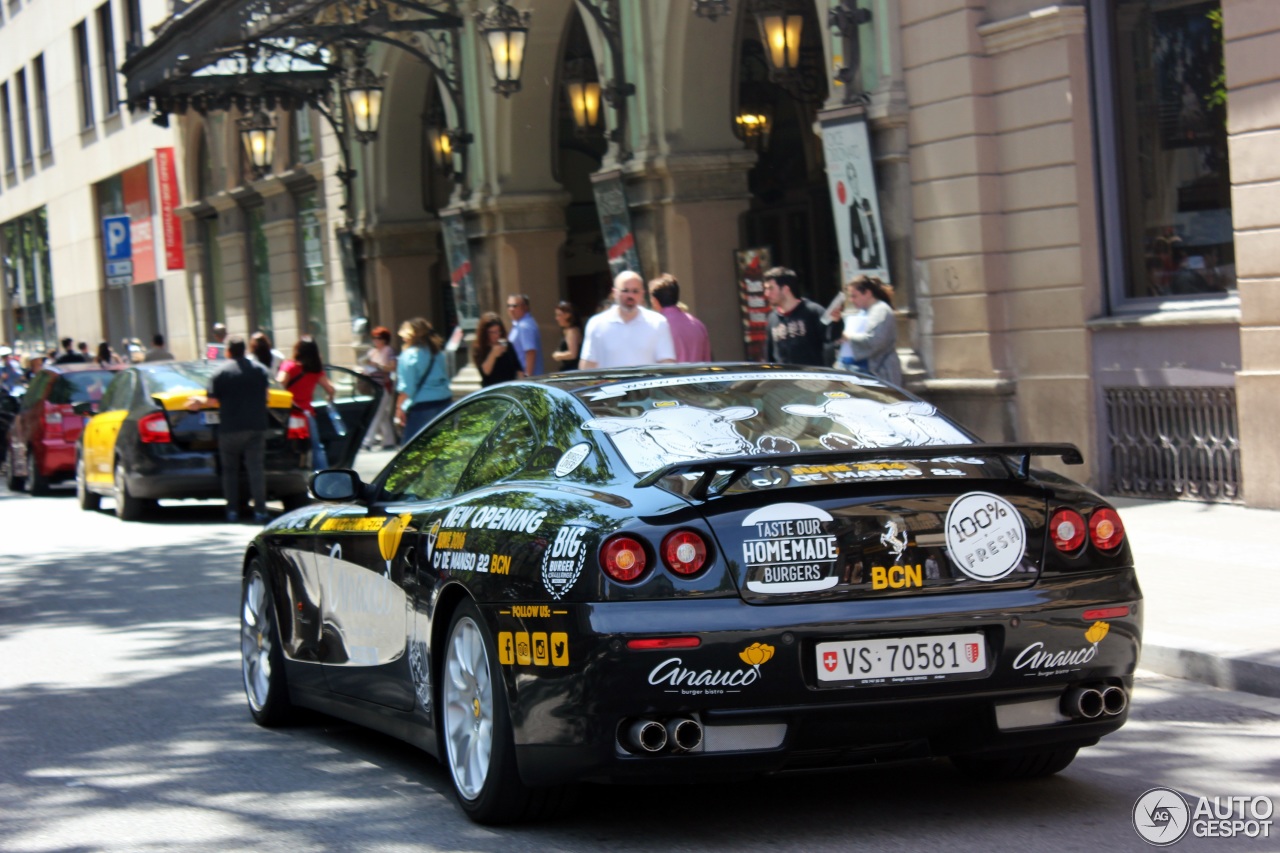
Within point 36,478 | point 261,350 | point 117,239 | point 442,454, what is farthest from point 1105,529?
point 117,239

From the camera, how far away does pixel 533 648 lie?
203 inches

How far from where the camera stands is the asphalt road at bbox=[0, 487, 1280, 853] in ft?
17.4

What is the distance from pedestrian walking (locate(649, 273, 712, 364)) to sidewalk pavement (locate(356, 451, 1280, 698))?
11.8 ft

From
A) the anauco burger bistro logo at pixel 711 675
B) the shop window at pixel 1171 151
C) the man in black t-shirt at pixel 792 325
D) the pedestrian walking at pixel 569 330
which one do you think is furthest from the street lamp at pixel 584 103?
the anauco burger bistro logo at pixel 711 675

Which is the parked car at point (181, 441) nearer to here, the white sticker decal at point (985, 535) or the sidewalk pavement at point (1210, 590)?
the sidewalk pavement at point (1210, 590)

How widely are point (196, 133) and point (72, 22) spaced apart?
11.5 meters

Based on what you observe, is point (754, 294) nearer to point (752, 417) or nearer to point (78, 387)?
point (78, 387)

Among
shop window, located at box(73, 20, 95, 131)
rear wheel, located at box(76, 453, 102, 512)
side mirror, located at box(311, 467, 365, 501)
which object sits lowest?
rear wheel, located at box(76, 453, 102, 512)

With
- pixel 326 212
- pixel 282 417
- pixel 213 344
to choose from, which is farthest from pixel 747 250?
pixel 326 212

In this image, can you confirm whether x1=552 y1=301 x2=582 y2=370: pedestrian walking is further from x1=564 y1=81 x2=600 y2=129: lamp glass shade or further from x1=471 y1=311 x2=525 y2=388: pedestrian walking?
x1=564 y1=81 x2=600 y2=129: lamp glass shade

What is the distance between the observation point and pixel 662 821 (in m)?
5.49

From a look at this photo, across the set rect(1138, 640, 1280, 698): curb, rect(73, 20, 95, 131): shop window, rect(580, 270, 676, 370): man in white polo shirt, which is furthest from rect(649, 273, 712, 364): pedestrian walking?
rect(73, 20, 95, 131): shop window

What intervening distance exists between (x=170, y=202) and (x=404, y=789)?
1351 inches

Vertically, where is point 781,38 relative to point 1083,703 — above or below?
above
